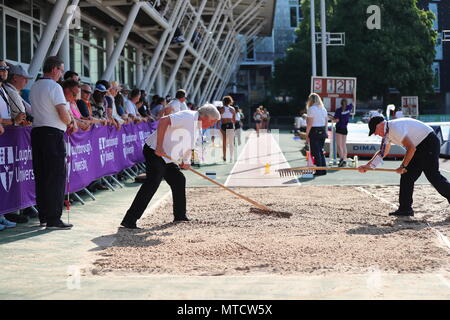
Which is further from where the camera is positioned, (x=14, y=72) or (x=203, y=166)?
(x=203, y=166)

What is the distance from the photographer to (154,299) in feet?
14.9

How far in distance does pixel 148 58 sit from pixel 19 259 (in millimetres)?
31885

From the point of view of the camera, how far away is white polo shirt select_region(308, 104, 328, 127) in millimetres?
14805

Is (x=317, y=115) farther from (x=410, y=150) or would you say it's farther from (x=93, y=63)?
(x=93, y=63)

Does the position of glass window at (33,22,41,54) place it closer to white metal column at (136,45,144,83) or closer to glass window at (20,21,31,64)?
glass window at (20,21,31,64)

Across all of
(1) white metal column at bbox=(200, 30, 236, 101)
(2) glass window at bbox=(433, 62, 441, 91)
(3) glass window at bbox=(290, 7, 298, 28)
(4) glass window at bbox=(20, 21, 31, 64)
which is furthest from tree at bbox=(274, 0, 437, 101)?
(4) glass window at bbox=(20, 21, 31, 64)

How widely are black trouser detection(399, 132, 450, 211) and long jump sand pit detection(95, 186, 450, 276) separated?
0.33 metres

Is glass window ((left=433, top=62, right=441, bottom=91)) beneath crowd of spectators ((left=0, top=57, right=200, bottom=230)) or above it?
above

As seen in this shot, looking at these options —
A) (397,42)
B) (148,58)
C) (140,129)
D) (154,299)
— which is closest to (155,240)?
(154,299)

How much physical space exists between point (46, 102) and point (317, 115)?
836cm

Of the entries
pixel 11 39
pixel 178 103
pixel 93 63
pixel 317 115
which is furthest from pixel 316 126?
pixel 93 63

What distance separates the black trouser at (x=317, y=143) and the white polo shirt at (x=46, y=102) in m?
8.20

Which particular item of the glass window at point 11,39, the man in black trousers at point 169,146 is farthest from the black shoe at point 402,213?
the glass window at point 11,39
